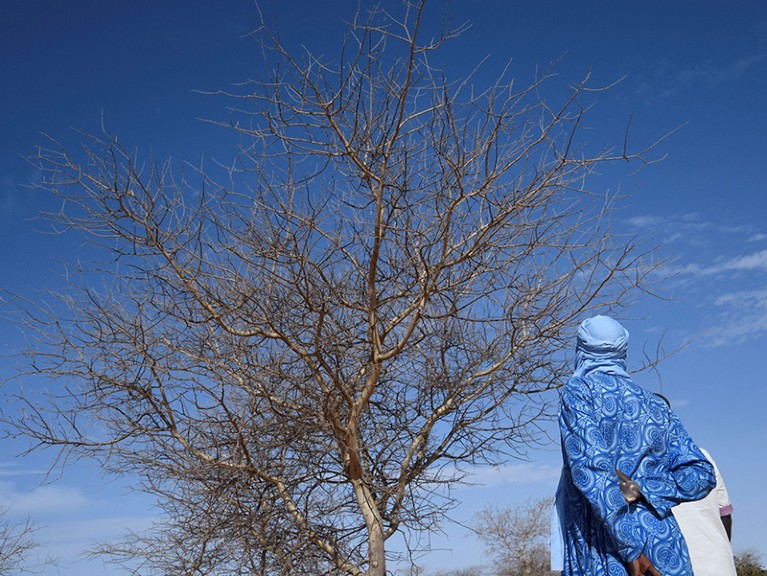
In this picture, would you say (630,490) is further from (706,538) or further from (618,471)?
(706,538)

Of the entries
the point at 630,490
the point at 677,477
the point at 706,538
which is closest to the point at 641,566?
the point at 630,490

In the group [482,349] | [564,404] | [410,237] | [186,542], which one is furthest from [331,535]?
[564,404]

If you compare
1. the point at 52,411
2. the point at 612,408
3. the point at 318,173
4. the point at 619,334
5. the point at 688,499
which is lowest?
the point at 688,499

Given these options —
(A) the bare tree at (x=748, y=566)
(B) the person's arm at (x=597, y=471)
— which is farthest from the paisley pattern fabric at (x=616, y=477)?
(A) the bare tree at (x=748, y=566)

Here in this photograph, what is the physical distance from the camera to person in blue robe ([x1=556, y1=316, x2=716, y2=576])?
2.79 meters

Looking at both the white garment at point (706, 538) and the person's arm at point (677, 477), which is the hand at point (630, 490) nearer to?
the person's arm at point (677, 477)

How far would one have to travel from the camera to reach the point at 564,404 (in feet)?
10.0

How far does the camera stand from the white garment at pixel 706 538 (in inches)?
150

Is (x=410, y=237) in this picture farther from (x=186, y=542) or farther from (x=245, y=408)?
(x=186, y=542)

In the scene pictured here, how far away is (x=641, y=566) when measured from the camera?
9.11ft

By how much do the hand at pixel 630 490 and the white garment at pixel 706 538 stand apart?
114 cm

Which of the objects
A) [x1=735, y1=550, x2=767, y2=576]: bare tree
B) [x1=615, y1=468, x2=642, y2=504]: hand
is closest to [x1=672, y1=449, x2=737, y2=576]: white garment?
[x1=615, y1=468, x2=642, y2=504]: hand

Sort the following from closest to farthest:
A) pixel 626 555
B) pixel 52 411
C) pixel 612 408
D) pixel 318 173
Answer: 1. pixel 626 555
2. pixel 612 408
3. pixel 318 173
4. pixel 52 411

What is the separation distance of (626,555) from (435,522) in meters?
3.97
